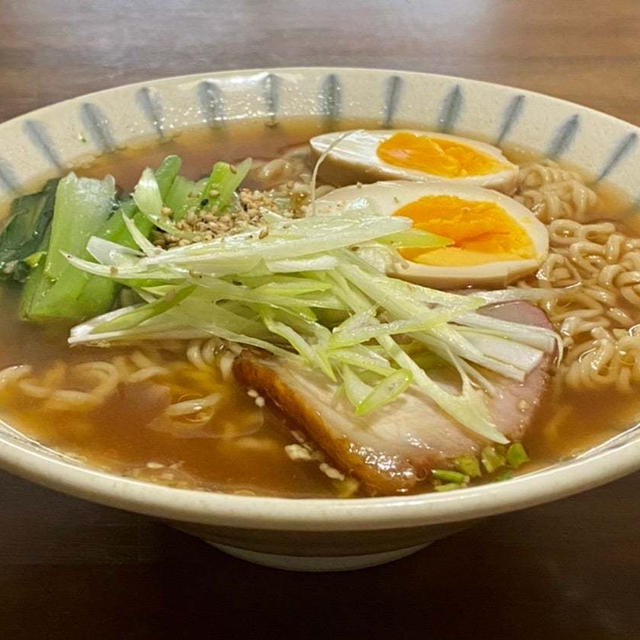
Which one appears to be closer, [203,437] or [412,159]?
Answer: [203,437]

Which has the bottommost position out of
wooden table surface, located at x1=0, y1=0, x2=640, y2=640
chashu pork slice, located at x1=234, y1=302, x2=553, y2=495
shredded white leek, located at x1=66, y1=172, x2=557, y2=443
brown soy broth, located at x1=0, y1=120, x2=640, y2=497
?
wooden table surface, located at x1=0, y1=0, x2=640, y2=640

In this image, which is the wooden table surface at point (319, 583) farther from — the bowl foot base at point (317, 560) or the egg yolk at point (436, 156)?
the egg yolk at point (436, 156)

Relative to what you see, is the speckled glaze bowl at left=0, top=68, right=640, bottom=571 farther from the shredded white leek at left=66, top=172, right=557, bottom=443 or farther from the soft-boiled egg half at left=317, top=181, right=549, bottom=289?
the soft-boiled egg half at left=317, top=181, right=549, bottom=289

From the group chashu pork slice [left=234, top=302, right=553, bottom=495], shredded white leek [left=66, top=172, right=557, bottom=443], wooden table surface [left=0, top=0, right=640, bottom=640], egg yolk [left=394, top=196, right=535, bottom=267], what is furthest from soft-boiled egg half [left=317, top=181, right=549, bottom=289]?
wooden table surface [left=0, top=0, right=640, bottom=640]

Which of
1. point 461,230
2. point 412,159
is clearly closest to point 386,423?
point 461,230

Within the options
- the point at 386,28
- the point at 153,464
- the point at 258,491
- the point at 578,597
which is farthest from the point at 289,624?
the point at 386,28

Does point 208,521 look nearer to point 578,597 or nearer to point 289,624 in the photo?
point 289,624

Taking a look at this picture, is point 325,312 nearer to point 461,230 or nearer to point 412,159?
point 461,230
